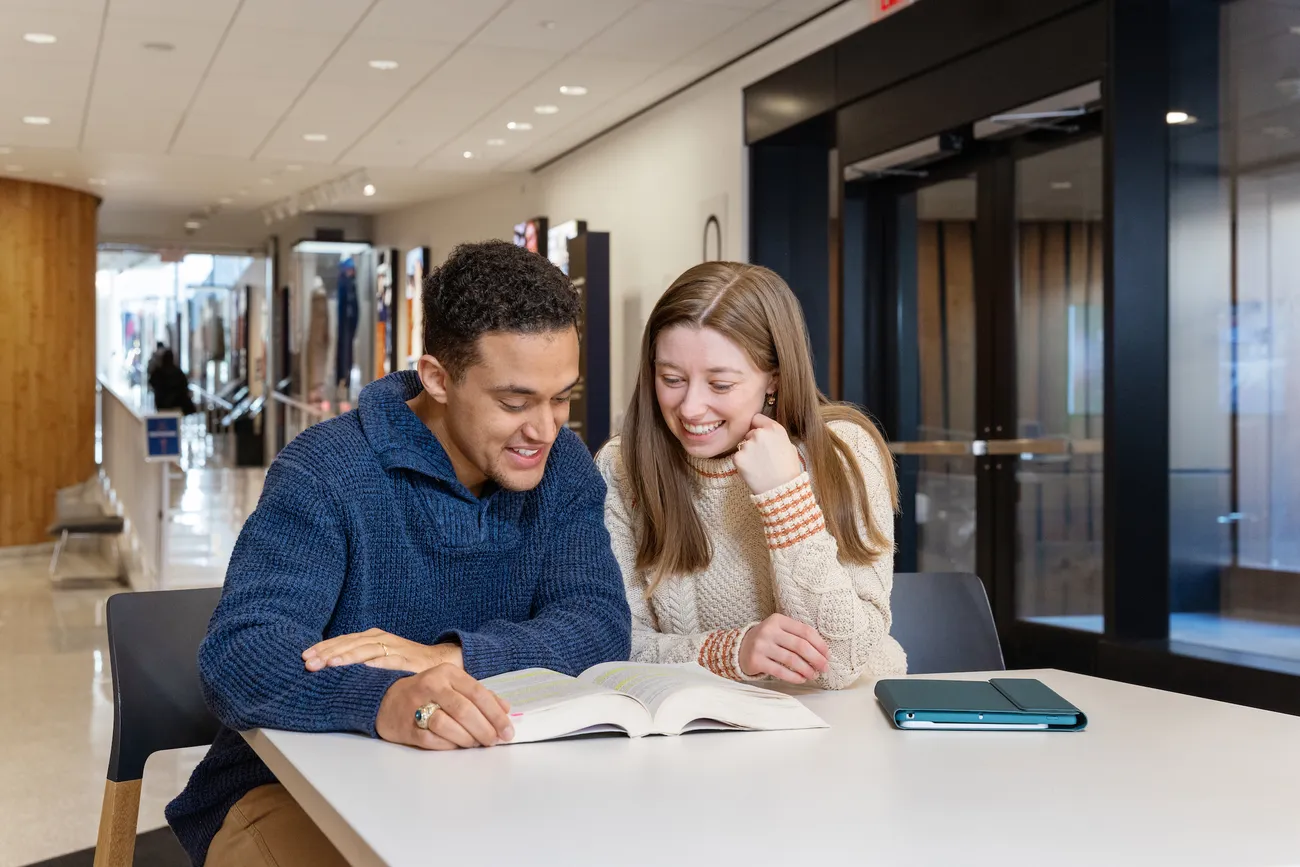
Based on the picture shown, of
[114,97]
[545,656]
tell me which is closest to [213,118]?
[114,97]

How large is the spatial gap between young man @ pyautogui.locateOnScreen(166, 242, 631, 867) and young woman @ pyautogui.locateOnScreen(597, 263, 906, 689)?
0.26 m

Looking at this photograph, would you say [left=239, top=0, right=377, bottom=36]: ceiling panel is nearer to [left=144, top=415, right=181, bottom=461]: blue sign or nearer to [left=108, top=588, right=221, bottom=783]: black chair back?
[left=144, top=415, right=181, bottom=461]: blue sign

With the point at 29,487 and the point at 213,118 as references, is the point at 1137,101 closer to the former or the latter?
the point at 213,118

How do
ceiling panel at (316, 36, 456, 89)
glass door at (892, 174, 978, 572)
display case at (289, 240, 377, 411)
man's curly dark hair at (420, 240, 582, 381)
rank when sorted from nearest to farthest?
man's curly dark hair at (420, 240, 582, 381) → glass door at (892, 174, 978, 572) → ceiling panel at (316, 36, 456, 89) → display case at (289, 240, 377, 411)

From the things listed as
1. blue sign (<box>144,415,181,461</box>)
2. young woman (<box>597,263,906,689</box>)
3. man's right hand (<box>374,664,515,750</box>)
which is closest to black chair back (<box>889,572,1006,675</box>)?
young woman (<box>597,263,906,689</box>)

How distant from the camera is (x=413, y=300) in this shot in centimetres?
1427

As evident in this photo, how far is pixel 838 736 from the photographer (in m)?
1.55

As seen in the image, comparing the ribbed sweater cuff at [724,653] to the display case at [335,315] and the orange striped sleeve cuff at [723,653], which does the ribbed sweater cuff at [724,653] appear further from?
the display case at [335,315]

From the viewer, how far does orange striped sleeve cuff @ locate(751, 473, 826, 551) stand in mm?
2045

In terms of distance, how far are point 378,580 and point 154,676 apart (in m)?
0.58

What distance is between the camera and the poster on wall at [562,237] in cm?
989

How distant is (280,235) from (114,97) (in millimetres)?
8394

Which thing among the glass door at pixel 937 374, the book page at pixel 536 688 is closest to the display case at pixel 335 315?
the glass door at pixel 937 374

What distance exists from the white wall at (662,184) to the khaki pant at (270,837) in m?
5.45
